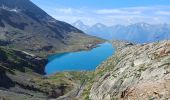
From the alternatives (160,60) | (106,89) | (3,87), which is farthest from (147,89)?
(3,87)

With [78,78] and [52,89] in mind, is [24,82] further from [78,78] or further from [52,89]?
[78,78]

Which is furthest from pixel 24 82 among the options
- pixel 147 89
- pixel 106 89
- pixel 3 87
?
pixel 147 89

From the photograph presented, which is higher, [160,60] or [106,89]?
[160,60]

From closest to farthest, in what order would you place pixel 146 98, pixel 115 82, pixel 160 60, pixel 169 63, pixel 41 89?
pixel 146 98 → pixel 169 63 → pixel 160 60 → pixel 115 82 → pixel 41 89

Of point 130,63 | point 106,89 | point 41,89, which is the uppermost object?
point 130,63

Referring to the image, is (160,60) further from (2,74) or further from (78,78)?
(78,78)

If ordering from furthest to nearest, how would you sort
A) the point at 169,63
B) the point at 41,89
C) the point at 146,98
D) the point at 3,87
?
the point at 41,89 → the point at 3,87 → the point at 169,63 → the point at 146,98

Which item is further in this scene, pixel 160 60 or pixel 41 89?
pixel 41 89

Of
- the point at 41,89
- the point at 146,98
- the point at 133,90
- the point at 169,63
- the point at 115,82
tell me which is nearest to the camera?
the point at 146,98

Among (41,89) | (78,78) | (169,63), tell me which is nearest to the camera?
(169,63)
